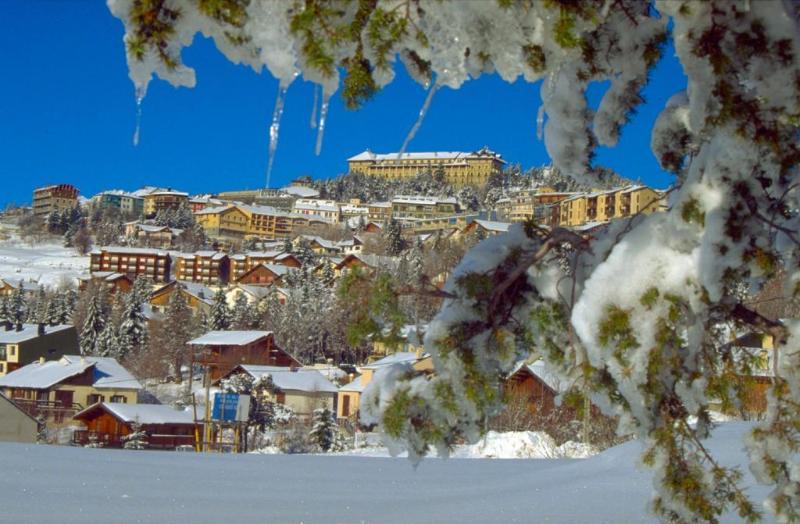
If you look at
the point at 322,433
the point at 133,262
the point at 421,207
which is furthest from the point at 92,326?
the point at 421,207

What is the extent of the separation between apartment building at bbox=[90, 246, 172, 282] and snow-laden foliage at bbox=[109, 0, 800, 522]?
256 feet

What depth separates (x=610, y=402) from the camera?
2.57 metres

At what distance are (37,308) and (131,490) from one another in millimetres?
62179

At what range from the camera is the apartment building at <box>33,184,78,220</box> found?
396 ft

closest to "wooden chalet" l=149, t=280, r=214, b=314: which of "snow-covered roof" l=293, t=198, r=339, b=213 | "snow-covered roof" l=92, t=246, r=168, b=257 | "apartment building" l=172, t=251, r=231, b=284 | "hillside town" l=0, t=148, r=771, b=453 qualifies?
"hillside town" l=0, t=148, r=771, b=453

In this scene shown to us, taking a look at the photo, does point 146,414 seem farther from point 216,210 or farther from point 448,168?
point 448,168

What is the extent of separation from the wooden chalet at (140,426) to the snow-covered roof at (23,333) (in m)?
16.5

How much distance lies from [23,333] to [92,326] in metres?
9.60

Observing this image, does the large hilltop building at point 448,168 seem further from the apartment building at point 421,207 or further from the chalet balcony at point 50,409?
the chalet balcony at point 50,409

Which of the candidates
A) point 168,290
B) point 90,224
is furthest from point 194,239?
point 168,290

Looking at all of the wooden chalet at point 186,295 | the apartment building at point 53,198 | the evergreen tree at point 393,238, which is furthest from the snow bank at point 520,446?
the apartment building at point 53,198

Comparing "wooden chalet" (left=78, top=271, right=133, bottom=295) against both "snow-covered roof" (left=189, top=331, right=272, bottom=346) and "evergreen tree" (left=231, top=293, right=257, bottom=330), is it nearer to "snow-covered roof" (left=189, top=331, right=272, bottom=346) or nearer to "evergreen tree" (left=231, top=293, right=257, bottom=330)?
"evergreen tree" (left=231, top=293, right=257, bottom=330)

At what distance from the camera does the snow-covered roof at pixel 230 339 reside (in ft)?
124

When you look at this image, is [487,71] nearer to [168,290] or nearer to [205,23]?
[205,23]
